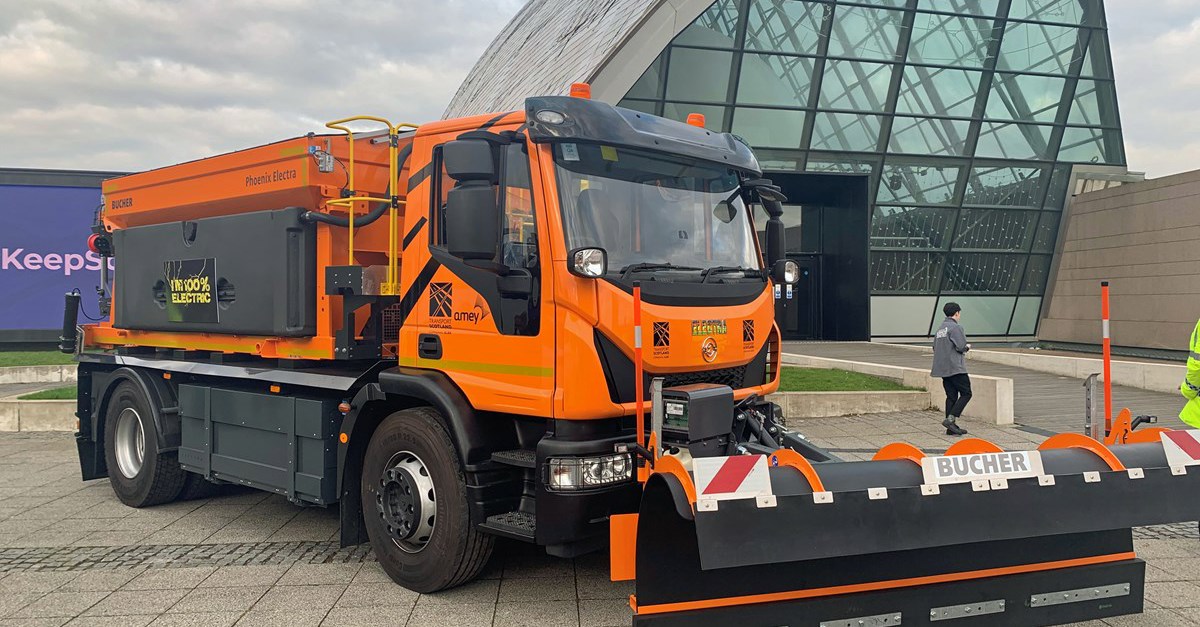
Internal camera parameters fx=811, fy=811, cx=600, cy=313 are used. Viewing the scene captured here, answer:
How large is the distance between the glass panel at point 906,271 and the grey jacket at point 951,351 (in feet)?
41.1

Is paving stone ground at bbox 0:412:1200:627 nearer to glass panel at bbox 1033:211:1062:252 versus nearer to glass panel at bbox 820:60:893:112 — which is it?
glass panel at bbox 820:60:893:112

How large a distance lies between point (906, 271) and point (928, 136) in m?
3.69

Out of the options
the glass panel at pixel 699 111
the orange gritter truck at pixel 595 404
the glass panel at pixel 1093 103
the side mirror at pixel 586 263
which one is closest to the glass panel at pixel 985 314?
the glass panel at pixel 1093 103

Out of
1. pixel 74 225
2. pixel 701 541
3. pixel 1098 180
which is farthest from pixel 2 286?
pixel 1098 180

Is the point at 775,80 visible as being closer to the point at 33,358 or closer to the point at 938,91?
the point at 938,91

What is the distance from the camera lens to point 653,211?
14.5 feet

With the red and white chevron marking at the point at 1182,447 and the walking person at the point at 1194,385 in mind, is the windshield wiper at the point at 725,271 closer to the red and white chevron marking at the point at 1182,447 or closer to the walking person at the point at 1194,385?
the red and white chevron marking at the point at 1182,447

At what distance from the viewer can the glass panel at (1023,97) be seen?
22.4 meters

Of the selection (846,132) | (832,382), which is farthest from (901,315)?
(832,382)

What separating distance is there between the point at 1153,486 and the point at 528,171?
339 cm

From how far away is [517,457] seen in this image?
166 inches

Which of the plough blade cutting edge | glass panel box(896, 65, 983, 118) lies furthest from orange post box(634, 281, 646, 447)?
glass panel box(896, 65, 983, 118)

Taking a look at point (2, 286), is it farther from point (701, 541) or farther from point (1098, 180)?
point (1098, 180)

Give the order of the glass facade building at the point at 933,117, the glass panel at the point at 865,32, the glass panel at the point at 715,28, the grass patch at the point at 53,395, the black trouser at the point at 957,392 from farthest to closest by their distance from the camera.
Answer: the glass panel at the point at 865,32, the glass facade building at the point at 933,117, the glass panel at the point at 715,28, the grass patch at the point at 53,395, the black trouser at the point at 957,392
